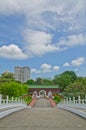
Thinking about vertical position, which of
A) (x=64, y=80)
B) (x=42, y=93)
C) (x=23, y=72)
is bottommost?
(x=42, y=93)

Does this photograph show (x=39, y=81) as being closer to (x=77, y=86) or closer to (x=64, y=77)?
(x=64, y=77)

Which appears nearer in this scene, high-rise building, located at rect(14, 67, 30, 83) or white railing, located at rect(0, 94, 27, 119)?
white railing, located at rect(0, 94, 27, 119)

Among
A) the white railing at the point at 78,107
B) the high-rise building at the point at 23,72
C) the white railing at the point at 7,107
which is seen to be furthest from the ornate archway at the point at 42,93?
the white railing at the point at 78,107

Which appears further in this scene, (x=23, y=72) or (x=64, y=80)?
(x=23, y=72)

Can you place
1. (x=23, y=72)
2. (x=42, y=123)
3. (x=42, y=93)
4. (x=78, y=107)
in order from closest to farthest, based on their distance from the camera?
(x=42, y=123)
(x=78, y=107)
(x=42, y=93)
(x=23, y=72)

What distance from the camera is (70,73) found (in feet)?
392

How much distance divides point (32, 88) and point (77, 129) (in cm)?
9076

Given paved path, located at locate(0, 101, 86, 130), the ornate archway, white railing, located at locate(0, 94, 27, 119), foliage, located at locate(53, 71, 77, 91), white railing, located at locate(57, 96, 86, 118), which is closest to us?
paved path, located at locate(0, 101, 86, 130)

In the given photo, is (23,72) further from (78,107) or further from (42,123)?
(42,123)

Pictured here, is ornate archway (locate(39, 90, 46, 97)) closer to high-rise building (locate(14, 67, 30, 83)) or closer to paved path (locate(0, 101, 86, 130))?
high-rise building (locate(14, 67, 30, 83))

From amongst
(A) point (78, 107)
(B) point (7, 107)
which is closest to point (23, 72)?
(B) point (7, 107)

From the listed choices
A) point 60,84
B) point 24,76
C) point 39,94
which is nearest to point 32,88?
point 39,94

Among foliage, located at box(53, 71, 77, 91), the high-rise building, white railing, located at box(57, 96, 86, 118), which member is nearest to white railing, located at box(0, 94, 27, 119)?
white railing, located at box(57, 96, 86, 118)

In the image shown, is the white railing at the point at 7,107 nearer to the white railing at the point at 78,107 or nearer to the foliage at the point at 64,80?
the white railing at the point at 78,107
